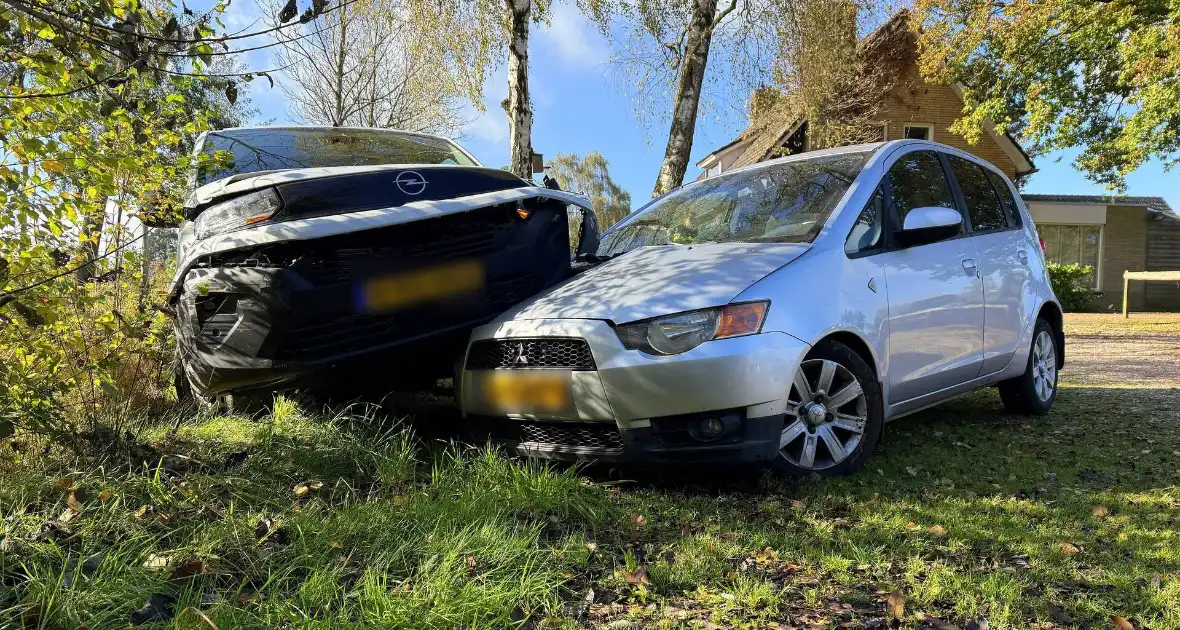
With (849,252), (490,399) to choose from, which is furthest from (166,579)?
(849,252)

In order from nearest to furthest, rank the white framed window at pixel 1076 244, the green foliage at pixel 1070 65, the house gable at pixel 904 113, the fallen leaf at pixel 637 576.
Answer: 1. the fallen leaf at pixel 637 576
2. the green foliage at pixel 1070 65
3. the house gable at pixel 904 113
4. the white framed window at pixel 1076 244

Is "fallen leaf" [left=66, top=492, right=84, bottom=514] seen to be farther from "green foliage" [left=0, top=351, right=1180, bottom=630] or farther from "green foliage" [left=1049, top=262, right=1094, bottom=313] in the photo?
"green foliage" [left=1049, top=262, right=1094, bottom=313]

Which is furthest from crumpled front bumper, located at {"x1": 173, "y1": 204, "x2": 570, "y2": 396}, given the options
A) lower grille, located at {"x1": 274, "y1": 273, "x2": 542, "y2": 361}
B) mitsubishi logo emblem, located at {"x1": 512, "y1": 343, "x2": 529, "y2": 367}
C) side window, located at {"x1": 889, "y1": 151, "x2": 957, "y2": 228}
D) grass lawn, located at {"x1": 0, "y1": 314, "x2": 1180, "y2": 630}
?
side window, located at {"x1": 889, "y1": 151, "x2": 957, "y2": 228}

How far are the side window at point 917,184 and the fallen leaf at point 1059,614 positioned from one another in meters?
2.23

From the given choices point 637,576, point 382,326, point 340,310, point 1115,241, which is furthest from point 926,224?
point 1115,241

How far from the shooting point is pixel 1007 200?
16.6 feet

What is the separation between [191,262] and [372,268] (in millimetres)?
879

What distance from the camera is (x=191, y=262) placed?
345 centimetres

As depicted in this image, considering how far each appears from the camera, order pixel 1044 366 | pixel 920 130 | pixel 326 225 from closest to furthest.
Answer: pixel 326 225
pixel 1044 366
pixel 920 130

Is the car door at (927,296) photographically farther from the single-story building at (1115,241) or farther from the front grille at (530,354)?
the single-story building at (1115,241)

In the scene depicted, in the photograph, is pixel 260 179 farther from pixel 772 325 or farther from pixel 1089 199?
pixel 1089 199

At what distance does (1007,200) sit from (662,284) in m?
3.19

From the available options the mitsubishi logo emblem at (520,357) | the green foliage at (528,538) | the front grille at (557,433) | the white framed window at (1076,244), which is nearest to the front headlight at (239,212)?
the green foliage at (528,538)

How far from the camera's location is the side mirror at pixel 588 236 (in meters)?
4.56
